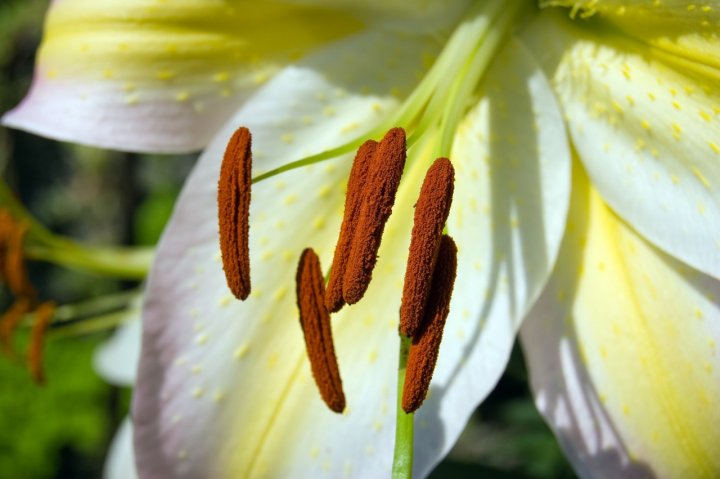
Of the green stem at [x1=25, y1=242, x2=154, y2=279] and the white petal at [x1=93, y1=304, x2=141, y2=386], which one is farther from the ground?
the green stem at [x1=25, y1=242, x2=154, y2=279]

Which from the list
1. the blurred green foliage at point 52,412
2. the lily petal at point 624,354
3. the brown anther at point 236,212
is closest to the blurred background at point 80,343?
the blurred green foliage at point 52,412

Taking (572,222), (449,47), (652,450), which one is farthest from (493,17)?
(652,450)

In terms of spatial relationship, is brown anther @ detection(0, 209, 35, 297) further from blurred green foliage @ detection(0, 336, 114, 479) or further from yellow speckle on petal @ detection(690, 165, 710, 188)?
blurred green foliage @ detection(0, 336, 114, 479)

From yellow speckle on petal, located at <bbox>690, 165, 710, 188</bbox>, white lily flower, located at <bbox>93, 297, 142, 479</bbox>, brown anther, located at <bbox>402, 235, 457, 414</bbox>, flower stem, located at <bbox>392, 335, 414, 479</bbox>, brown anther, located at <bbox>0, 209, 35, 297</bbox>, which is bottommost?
white lily flower, located at <bbox>93, 297, 142, 479</bbox>

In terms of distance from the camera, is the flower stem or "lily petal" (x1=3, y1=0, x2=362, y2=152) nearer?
the flower stem

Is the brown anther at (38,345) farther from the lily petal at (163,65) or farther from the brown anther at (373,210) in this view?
the brown anther at (373,210)

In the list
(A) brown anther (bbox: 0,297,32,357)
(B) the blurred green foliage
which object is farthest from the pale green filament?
(B) the blurred green foliage

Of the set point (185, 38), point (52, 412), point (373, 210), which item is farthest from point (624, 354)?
point (52, 412)
